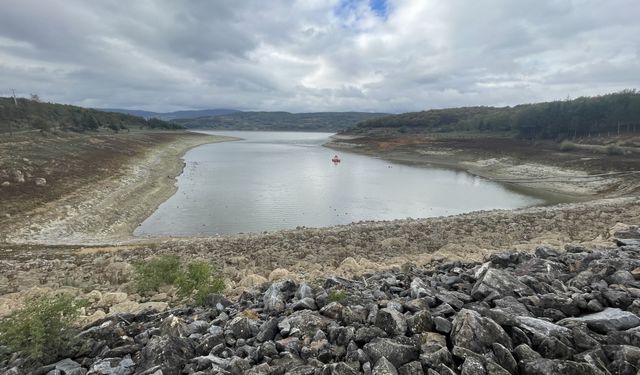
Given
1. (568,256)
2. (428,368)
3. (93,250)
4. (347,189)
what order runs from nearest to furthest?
(428,368)
(568,256)
(93,250)
(347,189)

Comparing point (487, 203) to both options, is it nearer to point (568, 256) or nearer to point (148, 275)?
point (568, 256)

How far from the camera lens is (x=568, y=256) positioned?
8.34m

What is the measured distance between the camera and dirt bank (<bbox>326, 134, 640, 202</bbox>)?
116 feet

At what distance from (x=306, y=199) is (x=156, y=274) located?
21.5m

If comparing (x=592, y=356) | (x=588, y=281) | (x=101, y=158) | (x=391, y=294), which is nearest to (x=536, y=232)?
(x=588, y=281)

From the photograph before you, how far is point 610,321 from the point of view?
460 cm

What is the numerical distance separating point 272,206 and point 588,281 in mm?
22687

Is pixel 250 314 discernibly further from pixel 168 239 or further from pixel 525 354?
pixel 168 239

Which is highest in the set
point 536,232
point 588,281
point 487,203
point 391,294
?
point 588,281

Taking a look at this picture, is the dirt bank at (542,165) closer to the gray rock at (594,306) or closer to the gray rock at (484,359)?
the gray rock at (594,306)

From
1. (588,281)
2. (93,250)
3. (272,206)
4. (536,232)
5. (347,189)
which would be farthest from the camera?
(347,189)

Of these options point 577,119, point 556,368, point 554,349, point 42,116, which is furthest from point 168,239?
point 577,119

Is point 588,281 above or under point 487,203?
above

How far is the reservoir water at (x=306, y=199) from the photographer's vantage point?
906 inches
